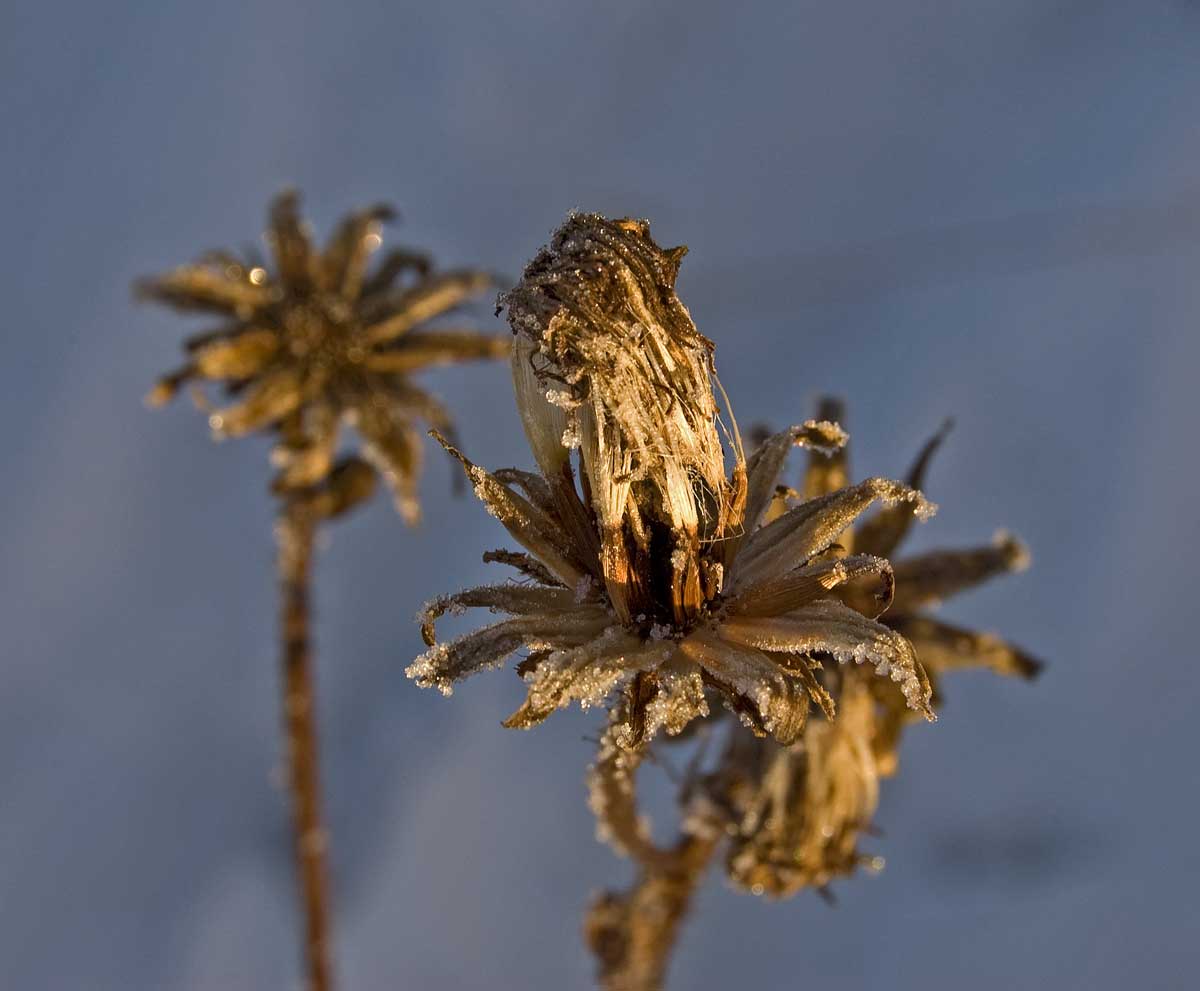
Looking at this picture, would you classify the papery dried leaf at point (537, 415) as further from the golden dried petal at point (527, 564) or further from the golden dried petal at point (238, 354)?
the golden dried petal at point (238, 354)

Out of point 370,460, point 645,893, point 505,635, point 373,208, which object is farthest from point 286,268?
point 505,635

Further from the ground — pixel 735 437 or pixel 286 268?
pixel 286 268

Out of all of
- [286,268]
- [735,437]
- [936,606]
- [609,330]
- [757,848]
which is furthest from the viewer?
[286,268]

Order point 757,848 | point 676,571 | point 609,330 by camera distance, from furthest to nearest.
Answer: point 757,848, point 676,571, point 609,330

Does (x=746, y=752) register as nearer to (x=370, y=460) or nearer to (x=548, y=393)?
(x=548, y=393)

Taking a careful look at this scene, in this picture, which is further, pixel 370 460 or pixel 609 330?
pixel 370 460

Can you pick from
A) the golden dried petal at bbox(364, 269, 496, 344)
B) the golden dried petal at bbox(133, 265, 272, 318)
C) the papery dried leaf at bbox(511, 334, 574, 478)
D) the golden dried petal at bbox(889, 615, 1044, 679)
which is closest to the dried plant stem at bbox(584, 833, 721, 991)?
the golden dried petal at bbox(889, 615, 1044, 679)
